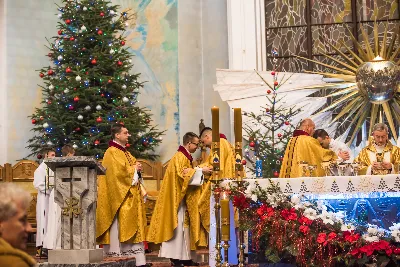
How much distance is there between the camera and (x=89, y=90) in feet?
44.5

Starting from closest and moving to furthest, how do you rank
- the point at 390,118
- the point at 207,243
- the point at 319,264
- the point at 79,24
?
the point at 319,264, the point at 207,243, the point at 390,118, the point at 79,24

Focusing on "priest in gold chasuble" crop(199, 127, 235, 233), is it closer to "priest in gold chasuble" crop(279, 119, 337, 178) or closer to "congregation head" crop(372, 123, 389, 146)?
"priest in gold chasuble" crop(279, 119, 337, 178)

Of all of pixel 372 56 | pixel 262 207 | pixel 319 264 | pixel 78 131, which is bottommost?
pixel 319 264

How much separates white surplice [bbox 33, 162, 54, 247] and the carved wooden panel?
4.06 feet

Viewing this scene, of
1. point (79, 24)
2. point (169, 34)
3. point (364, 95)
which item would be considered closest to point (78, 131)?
point (79, 24)

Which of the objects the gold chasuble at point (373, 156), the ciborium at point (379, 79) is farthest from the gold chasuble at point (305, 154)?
the ciborium at point (379, 79)

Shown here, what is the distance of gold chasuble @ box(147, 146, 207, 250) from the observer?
9789 millimetres

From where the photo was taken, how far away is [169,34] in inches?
609

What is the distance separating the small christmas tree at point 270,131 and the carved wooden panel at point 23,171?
148 inches

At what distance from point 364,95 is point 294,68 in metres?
2.16

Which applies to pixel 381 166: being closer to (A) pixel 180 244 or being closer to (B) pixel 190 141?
(B) pixel 190 141

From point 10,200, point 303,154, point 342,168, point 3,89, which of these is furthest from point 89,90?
point 10,200

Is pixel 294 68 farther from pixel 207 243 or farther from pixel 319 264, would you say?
pixel 319 264

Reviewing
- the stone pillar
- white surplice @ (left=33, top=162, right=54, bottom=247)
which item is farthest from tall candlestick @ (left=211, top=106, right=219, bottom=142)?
white surplice @ (left=33, top=162, right=54, bottom=247)
